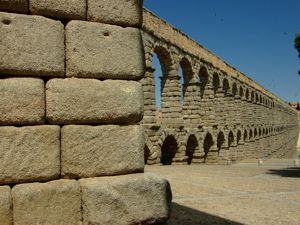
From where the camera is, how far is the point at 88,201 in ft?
11.1

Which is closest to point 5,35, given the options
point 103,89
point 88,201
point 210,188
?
point 103,89

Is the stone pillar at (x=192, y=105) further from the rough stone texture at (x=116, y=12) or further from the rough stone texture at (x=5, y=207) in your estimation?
the rough stone texture at (x=5, y=207)

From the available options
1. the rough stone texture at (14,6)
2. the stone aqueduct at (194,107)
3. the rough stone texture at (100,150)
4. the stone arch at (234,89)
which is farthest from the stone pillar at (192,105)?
the rough stone texture at (14,6)

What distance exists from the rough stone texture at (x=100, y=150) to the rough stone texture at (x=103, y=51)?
527 mm

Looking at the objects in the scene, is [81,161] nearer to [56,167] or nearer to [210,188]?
[56,167]

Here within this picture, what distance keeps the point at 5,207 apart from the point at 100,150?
0.94 meters

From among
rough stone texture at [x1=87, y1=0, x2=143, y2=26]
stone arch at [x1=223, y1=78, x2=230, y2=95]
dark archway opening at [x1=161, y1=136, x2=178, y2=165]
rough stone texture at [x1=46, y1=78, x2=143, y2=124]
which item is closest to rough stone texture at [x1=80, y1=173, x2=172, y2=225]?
rough stone texture at [x1=46, y1=78, x2=143, y2=124]

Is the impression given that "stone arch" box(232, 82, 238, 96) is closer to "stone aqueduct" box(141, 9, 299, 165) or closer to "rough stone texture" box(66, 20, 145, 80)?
"stone aqueduct" box(141, 9, 299, 165)

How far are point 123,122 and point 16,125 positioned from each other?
0.99 metres

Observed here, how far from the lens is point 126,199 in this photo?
11.5 feet

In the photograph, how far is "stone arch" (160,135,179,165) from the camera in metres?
18.4

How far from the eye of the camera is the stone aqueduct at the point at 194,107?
15.9 m

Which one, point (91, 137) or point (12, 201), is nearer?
point (12, 201)

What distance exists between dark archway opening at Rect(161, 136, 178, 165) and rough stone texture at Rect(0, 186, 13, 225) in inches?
604
